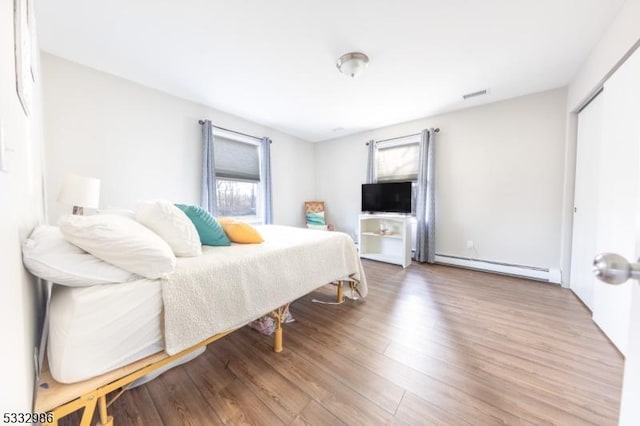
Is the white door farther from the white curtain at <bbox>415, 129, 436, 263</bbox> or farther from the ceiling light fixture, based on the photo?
the ceiling light fixture

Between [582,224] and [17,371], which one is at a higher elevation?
[582,224]

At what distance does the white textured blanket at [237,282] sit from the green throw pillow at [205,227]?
88 mm

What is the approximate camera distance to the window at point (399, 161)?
155 inches

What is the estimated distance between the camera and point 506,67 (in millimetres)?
2332

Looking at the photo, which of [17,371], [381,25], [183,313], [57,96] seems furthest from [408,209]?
[57,96]

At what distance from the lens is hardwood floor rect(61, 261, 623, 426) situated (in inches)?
44.5

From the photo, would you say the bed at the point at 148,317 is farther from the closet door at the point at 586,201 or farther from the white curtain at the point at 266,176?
the closet door at the point at 586,201

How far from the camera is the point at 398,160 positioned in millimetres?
4098

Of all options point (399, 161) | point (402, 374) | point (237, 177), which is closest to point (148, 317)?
point (402, 374)

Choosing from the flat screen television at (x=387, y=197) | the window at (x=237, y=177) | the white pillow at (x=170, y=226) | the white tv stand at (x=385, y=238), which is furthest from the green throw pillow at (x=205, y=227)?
the flat screen television at (x=387, y=197)

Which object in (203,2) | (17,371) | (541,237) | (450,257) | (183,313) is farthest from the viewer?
(450,257)

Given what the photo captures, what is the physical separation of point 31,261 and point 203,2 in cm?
186

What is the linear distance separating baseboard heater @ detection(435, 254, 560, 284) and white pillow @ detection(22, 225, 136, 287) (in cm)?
406

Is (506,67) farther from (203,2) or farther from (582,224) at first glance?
(203,2)
